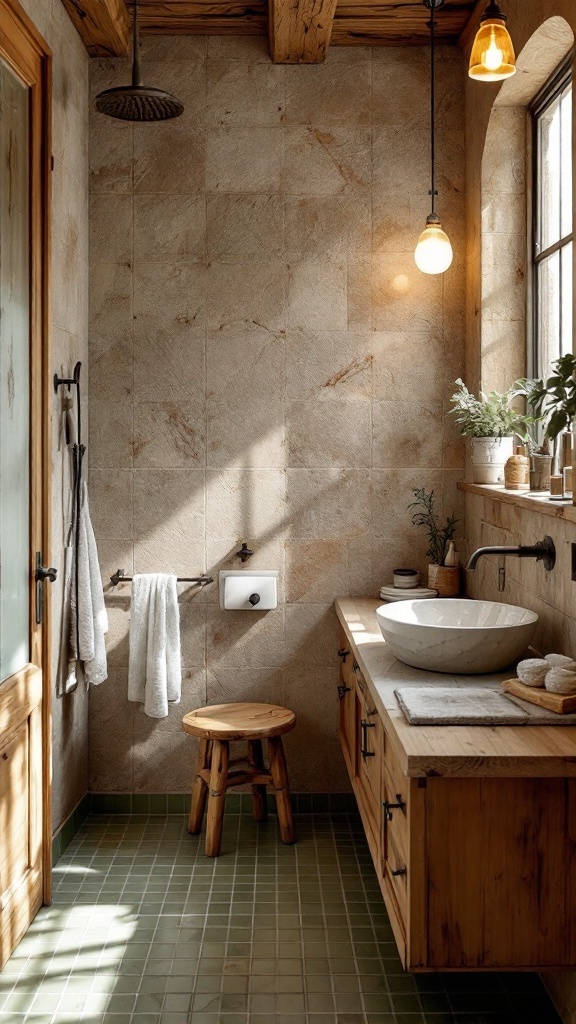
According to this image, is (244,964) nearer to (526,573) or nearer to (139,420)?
(526,573)

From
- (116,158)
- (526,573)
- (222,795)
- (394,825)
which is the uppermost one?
(116,158)

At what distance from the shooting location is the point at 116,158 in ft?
11.8

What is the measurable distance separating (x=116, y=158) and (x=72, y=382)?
1020 mm

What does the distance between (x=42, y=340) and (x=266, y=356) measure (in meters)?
1.03

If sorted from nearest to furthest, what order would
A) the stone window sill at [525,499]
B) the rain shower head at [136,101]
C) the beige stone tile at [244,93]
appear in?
the stone window sill at [525,499] → the rain shower head at [136,101] → the beige stone tile at [244,93]

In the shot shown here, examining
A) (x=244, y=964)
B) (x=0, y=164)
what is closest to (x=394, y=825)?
(x=244, y=964)

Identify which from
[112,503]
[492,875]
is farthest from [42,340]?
[492,875]

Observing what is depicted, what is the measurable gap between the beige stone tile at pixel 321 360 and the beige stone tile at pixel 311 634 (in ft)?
2.79

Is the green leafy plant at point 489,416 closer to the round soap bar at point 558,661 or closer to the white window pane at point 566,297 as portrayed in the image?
the white window pane at point 566,297

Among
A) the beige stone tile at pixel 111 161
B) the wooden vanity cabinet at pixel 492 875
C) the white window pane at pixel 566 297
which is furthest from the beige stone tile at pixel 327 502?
the wooden vanity cabinet at pixel 492 875

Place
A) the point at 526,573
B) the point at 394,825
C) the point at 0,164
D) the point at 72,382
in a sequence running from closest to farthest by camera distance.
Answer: the point at 394,825, the point at 0,164, the point at 526,573, the point at 72,382

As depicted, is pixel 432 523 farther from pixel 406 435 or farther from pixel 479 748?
pixel 479 748

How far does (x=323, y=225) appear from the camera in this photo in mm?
3598

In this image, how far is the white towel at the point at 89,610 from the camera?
10.8 feet
